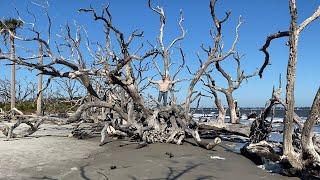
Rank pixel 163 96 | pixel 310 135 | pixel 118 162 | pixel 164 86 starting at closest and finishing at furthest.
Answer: pixel 310 135 → pixel 118 162 → pixel 163 96 → pixel 164 86

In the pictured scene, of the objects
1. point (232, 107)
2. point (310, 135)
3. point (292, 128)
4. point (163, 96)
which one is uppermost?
point (163, 96)

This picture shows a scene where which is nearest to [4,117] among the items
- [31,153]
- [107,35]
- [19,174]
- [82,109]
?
[107,35]

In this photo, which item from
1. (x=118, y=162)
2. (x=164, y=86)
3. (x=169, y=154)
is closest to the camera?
(x=118, y=162)

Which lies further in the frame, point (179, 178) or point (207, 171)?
point (207, 171)

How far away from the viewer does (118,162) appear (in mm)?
10125

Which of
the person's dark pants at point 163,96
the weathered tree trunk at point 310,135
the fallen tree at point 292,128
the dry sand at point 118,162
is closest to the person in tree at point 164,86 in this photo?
the person's dark pants at point 163,96

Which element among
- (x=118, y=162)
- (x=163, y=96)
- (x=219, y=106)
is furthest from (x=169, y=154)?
(x=219, y=106)

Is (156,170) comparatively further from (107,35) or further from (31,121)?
(107,35)

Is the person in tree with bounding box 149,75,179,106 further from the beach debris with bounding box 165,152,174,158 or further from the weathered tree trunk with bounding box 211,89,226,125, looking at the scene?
the beach debris with bounding box 165,152,174,158

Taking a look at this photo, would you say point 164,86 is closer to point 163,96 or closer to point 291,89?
point 163,96

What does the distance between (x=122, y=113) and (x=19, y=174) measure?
27.2 feet

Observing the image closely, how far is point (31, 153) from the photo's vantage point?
1127 cm

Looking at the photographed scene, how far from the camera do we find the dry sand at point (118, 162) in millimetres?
8531

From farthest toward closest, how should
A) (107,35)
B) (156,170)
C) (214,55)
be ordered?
(107,35), (214,55), (156,170)
